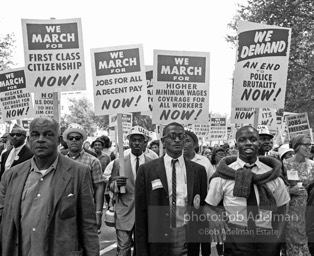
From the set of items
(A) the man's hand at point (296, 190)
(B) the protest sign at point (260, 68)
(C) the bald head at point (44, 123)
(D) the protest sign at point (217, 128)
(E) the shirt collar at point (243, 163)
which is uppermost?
(B) the protest sign at point (260, 68)

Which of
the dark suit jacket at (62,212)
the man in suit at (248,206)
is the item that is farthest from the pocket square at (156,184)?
the dark suit jacket at (62,212)

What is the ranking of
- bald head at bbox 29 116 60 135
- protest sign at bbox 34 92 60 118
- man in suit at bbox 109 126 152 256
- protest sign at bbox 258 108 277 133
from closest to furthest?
bald head at bbox 29 116 60 135 < man in suit at bbox 109 126 152 256 < protest sign at bbox 34 92 60 118 < protest sign at bbox 258 108 277 133

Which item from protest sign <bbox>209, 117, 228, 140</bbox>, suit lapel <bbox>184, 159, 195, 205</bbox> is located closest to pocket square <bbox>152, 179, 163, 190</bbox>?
suit lapel <bbox>184, 159, 195, 205</bbox>

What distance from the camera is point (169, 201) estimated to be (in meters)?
5.14

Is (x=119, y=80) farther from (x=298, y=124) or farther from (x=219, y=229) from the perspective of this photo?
(x=298, y=124)

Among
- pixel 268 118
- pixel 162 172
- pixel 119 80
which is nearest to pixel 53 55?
pixel 119 80

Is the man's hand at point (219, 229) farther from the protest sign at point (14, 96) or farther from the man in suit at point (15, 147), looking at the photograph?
the protest sign at point (14, 96)

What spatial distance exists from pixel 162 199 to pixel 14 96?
740 cm

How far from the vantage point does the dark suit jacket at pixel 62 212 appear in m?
3.75

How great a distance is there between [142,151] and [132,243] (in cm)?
129

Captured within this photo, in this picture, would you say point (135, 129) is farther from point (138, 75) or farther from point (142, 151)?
point (138, 75)

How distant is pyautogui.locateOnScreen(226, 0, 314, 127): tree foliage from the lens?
931 inches

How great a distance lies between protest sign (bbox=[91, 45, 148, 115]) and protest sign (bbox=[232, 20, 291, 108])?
4.88 ft

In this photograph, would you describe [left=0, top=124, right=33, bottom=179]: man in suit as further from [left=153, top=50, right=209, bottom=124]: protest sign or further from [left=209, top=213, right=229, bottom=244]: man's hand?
[left=209, top=213, right=229, bottom=244]: man's hand
